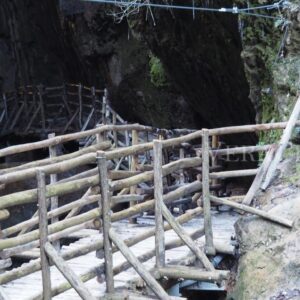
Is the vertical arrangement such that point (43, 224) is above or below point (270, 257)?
above

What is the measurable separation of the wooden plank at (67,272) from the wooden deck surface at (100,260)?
37 cm

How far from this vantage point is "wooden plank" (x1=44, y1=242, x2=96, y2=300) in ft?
15.1

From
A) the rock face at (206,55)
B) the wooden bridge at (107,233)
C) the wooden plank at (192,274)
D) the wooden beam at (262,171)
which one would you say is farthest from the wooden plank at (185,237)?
the rock face at (206,55)

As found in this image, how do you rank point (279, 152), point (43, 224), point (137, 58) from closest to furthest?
point (43, 224), point (279, 152), point (137, 58)

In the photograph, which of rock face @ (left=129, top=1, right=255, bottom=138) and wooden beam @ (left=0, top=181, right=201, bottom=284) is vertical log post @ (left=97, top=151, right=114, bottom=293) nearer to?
wooden beam @ (left=0, top=181, right=201, bottom=284)

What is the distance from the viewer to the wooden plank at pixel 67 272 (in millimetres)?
4590

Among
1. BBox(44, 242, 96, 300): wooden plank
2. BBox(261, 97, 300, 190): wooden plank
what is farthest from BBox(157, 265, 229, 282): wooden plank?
BBox(261, 97, 300, 190): wooden plank

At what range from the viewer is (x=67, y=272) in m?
4.63

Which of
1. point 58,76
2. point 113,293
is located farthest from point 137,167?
point 58,76

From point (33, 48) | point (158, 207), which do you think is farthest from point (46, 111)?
point (158, 207)

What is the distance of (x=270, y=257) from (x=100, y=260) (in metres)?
1.86

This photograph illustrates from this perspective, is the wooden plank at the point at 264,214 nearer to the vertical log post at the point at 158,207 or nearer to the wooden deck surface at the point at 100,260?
the wooden deck surface at the point at 100,260

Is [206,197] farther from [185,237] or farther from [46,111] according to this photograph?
[46,111]

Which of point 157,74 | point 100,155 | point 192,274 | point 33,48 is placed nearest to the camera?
point 100,155
